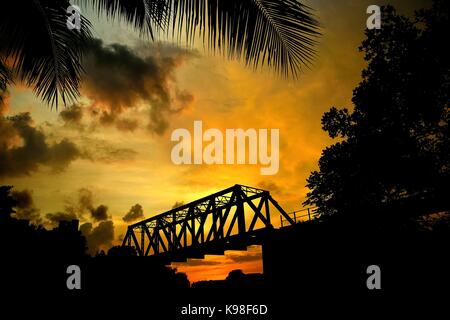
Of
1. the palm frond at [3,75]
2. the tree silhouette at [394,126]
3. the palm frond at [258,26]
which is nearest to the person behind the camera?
the palm frond at [258,26]

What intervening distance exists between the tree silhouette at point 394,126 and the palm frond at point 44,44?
14.2 meters

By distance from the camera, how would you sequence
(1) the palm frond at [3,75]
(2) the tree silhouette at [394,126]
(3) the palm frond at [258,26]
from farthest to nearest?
(2) the tree silhouette at [394,126]
(1) the palm frond at [3,75]
(3) the palm frond at [258,26]

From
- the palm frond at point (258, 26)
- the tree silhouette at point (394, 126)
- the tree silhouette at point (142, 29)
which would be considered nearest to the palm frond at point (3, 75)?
the tree silhouette at point (142, 29)

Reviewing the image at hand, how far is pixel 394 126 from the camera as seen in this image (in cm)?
1673

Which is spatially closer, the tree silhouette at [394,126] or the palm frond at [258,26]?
the palm frond at [258,26]

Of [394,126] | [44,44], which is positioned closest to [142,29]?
[44,44]

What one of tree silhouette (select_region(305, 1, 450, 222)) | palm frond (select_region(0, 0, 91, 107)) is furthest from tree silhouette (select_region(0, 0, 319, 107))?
tree silhouette (select_region(305, 1, 450, 222))

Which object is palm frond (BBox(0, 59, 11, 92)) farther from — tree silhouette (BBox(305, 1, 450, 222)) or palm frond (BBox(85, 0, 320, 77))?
tree silhouette (BBox(305, 1, 450, 222))

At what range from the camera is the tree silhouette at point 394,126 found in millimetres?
15711

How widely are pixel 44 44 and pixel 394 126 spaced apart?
16214mm

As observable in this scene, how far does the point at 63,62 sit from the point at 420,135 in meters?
16.7

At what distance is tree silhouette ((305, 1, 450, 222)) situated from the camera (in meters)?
15.7

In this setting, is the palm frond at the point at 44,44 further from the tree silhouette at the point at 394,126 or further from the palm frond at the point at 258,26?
the tree silhouette at the point at 394,126
